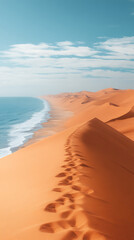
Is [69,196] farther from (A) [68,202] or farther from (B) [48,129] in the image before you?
(B) [48,129]

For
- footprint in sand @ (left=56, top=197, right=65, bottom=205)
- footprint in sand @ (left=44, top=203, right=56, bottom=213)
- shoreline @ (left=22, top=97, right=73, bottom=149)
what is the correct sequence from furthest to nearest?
shoreline @ (left=22, top=97, right=73, bottom=149) < footprint in sand @ (left=56, top=197, right=65, bottom=205) < footprint in sand @ (left=44, top=203, right=56, bottom=213)

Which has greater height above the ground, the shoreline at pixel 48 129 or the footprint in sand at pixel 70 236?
the footprint in sand at pixel 70 236

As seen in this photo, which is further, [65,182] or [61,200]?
[65,182]

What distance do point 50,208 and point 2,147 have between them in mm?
14954

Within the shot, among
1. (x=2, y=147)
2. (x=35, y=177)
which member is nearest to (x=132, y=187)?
(x=35, y=177)

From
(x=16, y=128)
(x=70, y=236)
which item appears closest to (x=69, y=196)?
(x=70, y=236)

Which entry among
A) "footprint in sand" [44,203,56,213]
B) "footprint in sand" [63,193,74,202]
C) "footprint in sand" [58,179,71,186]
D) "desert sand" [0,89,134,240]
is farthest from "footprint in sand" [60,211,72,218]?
"footprint in sand" [58,179,71,186]

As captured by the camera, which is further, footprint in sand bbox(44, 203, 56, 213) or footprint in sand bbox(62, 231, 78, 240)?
Answer: footprint in sand bbox(44, 203, 56, 213)

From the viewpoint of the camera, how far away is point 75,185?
403 centimetres

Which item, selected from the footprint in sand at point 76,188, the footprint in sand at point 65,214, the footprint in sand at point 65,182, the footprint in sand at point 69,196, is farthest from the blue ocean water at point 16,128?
the footprint in sand at point 65,214

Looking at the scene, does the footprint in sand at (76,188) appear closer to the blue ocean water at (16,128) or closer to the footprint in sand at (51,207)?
the footprint in sand at (51,207)

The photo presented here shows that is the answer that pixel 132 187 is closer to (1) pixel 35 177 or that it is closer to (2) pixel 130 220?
(2) pixel 130 220

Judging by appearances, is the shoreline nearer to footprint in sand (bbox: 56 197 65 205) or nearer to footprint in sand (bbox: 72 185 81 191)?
footprint in sand (bbox: 72 185 81 191)

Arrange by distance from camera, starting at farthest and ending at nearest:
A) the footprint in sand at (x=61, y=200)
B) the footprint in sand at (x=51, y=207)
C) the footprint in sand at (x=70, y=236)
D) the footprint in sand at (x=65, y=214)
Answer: the footprint in sand at (x=61, y=200), the footprint in sand at (x=51, y=207), the footprint in sand at (x=65, y=214), the footprint in sand at (x=70, y=236)
